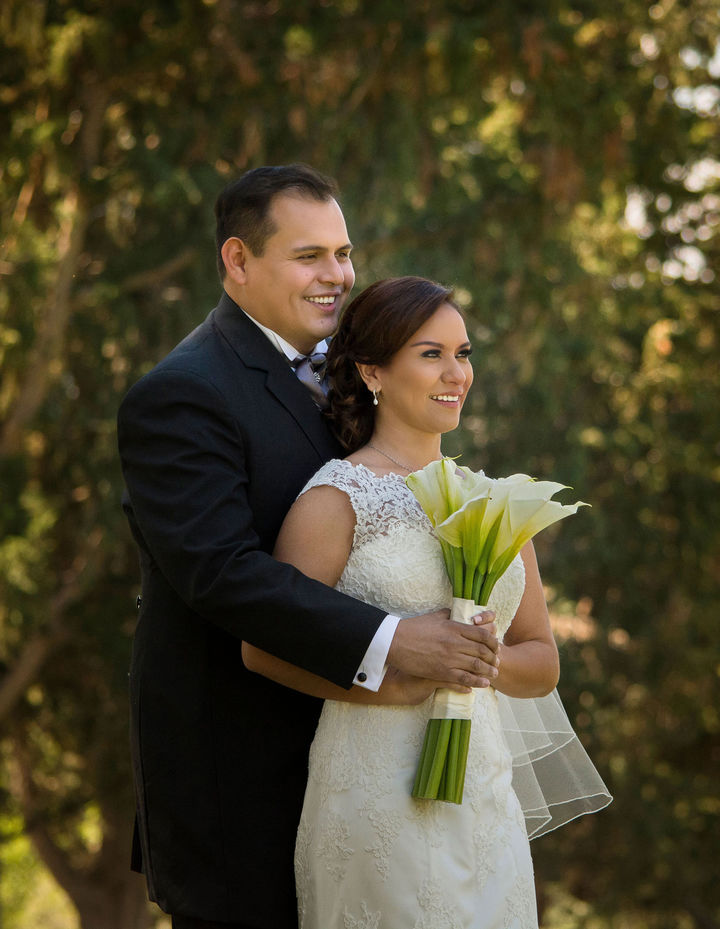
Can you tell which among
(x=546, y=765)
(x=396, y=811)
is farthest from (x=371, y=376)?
(x=546, y=765)

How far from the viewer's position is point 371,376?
3.28 metres

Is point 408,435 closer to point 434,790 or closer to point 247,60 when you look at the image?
point 434,790

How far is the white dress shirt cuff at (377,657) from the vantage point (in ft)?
9.31

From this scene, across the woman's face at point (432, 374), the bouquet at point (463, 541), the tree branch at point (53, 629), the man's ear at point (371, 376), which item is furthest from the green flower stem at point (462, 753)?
the tree branch at point (53, 629)

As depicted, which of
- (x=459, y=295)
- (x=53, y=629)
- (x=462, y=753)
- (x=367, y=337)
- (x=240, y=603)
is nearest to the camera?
(x=240, y=603)

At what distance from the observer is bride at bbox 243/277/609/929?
2.91m

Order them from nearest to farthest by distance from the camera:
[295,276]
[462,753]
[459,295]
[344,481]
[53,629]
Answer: [462,753] < [344,481] < [295,276] < [53,629] < [459,295]

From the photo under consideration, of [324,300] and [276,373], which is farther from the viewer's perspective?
[324,300]

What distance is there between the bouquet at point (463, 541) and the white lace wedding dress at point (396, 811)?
0.08 m

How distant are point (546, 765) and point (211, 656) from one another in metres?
1.03

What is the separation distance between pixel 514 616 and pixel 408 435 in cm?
54

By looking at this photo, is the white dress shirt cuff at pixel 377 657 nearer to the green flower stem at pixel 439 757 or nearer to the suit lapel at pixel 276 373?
the green flower stem at pixel 439 757

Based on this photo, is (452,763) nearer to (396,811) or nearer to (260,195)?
(396,811)

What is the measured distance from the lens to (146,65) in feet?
30.7
